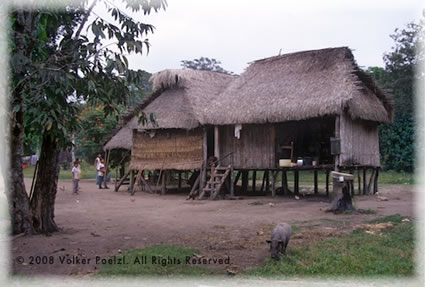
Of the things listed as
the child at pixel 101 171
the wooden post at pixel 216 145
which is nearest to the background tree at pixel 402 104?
the wooden post at pixel 216 145

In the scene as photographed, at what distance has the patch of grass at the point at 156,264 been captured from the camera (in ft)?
20.1

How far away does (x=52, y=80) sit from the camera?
6727mm

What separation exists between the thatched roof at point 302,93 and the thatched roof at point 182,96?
1.98 ft

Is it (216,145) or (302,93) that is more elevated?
(302,93)

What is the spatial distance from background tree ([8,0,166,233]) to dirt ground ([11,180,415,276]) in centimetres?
80

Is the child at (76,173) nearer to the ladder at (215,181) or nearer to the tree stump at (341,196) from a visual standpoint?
the ladder at (215,181)

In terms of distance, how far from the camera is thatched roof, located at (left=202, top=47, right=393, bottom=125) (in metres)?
14.7

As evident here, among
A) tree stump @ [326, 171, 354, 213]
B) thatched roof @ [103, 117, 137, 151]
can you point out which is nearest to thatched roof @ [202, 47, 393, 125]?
tree stump @ [326, 171, 354, 213]

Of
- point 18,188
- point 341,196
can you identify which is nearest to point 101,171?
point 341,196

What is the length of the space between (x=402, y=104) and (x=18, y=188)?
20535 mm

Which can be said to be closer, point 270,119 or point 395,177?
point 270,119

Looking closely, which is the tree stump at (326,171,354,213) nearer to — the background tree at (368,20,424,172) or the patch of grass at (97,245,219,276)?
the patch of grass at (97,245,219,276)

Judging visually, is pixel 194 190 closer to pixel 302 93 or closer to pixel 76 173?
pixel 76 173

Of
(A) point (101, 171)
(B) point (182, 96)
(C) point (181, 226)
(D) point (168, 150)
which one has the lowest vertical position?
(C) point (181, 226)
